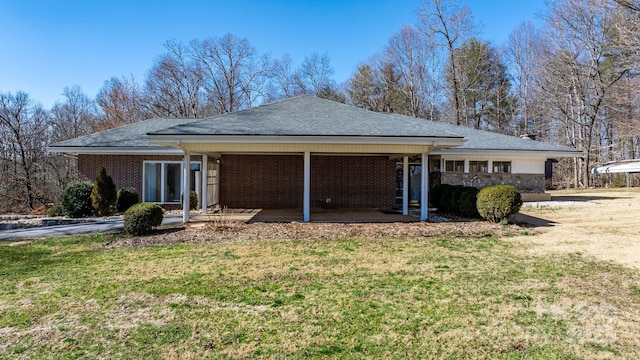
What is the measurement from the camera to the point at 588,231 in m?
9.36

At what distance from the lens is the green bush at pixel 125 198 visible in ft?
44.3

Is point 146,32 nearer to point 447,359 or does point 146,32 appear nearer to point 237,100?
point 237,100

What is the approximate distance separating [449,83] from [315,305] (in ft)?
100

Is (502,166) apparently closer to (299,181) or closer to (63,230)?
(299,181)

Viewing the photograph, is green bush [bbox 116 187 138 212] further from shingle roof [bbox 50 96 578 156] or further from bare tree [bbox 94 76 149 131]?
bare tree [bbox 94 76 149 131]

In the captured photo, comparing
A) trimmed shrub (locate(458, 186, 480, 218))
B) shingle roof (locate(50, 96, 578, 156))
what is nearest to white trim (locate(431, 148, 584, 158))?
shingle roof (locate(50, 96, 578, 156))

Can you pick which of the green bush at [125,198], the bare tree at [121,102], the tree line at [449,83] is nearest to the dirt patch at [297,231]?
the green bush at [125,198]

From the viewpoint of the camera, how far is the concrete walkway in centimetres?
912

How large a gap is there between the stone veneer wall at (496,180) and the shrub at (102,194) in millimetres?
13451

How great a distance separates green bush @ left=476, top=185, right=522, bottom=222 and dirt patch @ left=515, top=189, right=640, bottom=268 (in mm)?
738

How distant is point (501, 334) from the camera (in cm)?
359

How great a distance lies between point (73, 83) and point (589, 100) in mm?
42149

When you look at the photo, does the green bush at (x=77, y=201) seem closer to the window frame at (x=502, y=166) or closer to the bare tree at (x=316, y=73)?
the window frame at (x=502, y=166)

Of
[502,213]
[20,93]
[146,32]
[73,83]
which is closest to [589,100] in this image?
[502,213]
